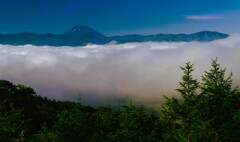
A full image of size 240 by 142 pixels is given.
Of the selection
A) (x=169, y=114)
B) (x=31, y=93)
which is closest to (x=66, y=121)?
(x=169, y=114)

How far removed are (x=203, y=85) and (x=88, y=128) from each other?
15127 mm

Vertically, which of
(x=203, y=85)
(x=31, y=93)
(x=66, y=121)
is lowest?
(x=31, y=93)

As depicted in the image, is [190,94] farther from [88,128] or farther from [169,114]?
[88,128]

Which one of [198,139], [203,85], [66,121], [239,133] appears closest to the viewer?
[198,139]

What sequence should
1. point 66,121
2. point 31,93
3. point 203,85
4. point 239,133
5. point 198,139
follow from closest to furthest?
point 198,139, point 239,133, point 203,85, point 66,121, point 31,93

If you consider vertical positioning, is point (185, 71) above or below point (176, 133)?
above

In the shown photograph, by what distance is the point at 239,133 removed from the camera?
133ft

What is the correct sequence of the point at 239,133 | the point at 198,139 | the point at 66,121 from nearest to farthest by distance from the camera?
the point at 198,139 → the point at 239,133 → the point at 66,121

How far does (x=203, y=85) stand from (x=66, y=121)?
16.1 m

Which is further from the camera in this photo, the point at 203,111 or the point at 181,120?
the point at 203,111

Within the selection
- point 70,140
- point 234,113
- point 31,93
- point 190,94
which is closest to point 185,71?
point 190,94

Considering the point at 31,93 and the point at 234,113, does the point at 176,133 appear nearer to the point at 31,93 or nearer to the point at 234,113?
the point at 234,113

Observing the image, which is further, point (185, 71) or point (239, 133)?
point (239, 133)

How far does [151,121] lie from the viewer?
4228 cm
